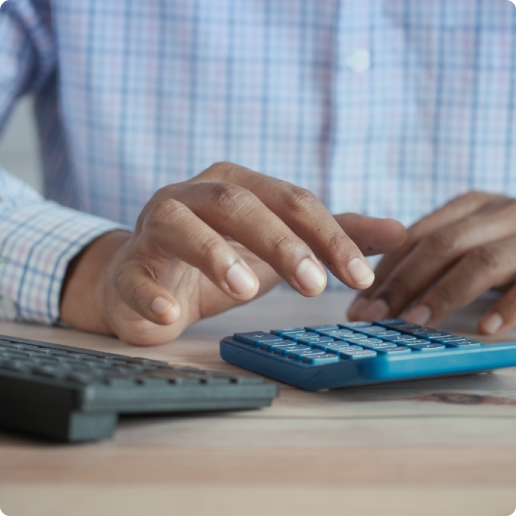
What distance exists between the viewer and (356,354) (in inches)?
18.9

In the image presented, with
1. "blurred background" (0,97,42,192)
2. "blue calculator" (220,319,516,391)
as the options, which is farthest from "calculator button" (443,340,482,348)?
"blurred background" (0,97,42,192)

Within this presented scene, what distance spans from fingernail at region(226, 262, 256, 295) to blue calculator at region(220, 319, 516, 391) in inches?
1.7

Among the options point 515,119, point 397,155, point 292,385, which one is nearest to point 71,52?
point 397,155

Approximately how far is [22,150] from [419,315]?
2.11 metres

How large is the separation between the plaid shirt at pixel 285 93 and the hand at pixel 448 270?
1.04ft

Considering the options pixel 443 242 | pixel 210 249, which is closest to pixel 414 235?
pixel 443 242

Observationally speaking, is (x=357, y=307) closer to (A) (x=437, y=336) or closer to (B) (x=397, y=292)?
(B) (x=397, y=292)

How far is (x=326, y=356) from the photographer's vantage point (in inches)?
19.2

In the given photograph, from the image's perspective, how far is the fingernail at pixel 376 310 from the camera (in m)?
0.75

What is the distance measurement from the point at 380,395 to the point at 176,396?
147 millimetres

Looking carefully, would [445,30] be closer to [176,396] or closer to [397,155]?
[397,155]

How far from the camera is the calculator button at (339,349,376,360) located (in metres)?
0.47

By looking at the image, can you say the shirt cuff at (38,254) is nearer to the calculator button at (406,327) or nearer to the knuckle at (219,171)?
the knuckle at (219,171)

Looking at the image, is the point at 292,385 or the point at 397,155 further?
the point at 397,155
